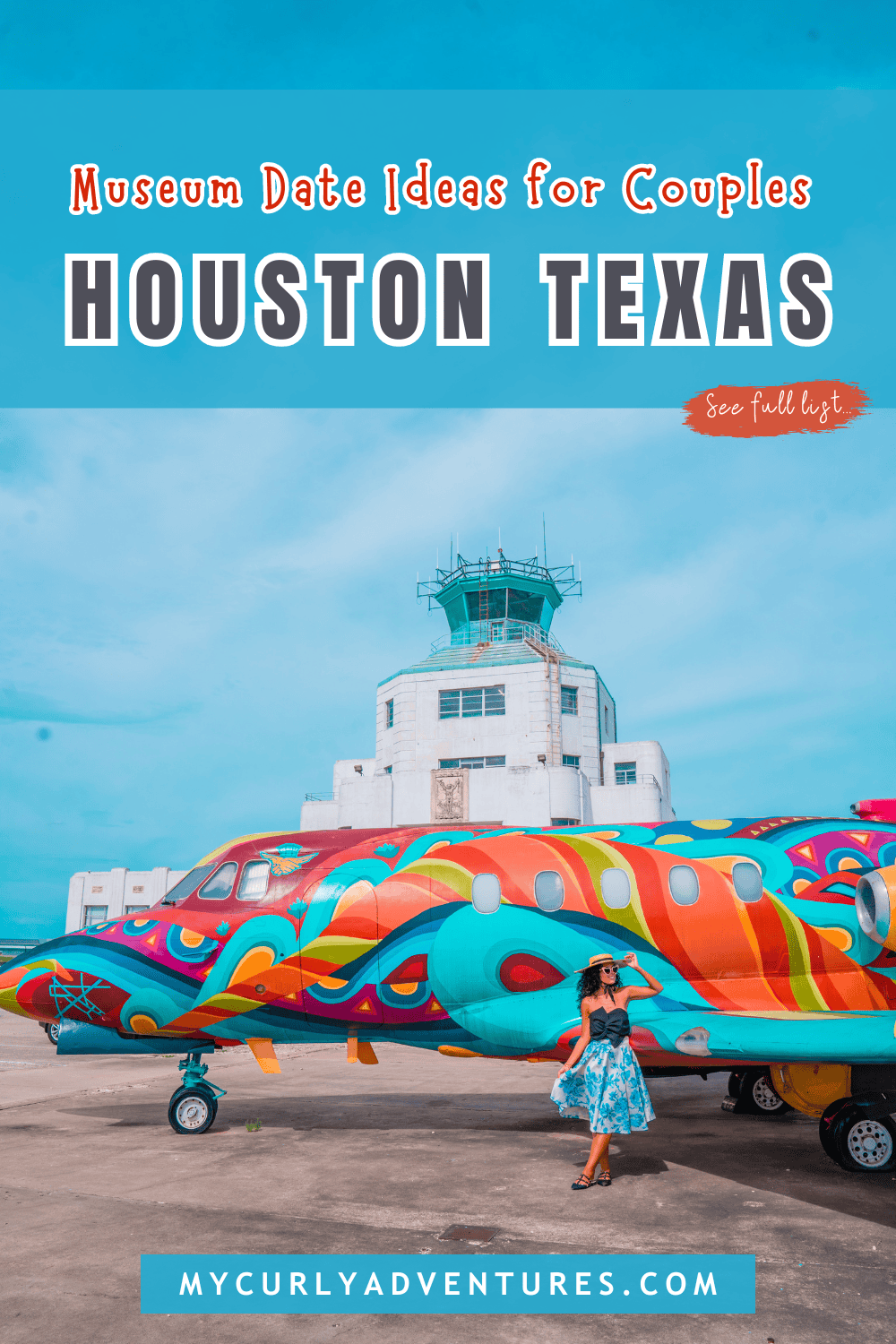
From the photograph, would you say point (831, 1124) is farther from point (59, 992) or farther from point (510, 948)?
point (59, 992)

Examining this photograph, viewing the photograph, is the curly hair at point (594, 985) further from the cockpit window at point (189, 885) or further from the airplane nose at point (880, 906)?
the cockpit window at point (189, 885)

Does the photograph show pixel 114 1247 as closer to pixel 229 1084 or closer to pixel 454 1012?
pixel 454 1012

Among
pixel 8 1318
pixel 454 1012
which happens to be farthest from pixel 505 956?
pixel 8 1318

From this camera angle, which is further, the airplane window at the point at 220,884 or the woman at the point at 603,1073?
the airplane window at the point at 220,884

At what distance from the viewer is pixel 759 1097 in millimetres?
13469

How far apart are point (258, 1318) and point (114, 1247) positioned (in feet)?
5.77

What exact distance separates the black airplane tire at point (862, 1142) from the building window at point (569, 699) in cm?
3801

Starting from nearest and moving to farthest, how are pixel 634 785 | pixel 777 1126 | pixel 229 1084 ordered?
pixel 777 1126 → pixel 229 1084 → pixel 634 785

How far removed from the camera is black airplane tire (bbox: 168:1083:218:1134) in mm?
11648

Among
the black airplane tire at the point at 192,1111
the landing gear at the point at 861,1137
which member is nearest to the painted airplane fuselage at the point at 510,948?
the black airplane tire at the point at 192,1111

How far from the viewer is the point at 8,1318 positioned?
6.11m

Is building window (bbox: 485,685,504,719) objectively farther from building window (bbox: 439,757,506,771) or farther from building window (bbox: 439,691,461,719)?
building window (bbox: 439,757,506,771)

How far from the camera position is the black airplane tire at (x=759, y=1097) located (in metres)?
13.4

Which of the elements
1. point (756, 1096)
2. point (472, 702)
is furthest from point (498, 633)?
point (756, 1096)
